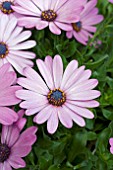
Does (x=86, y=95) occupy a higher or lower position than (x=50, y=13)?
lower

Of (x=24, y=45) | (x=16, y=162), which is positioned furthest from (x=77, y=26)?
(x=16, y=162)

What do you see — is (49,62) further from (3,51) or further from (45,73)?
(3,51)

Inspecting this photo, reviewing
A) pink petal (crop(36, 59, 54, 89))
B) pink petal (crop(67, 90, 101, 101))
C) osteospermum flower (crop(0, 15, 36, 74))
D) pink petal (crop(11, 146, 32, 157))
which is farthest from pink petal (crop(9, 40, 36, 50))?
pink petal (crop(11, 146, 32, 157))

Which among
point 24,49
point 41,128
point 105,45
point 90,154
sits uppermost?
point 24,49

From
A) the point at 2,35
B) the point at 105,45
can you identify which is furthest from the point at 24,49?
the point at 105,45

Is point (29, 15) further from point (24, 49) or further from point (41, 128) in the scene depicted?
point (41, 128)

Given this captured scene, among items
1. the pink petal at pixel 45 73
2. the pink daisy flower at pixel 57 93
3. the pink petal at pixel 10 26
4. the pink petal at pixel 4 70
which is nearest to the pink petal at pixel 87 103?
the pink daisy flower at pixel 57 93
